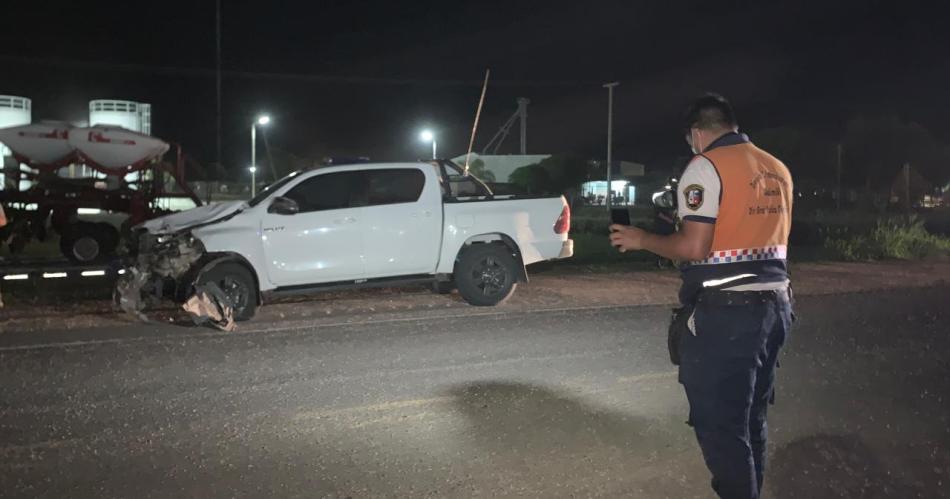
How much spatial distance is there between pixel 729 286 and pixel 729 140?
2.06 feet

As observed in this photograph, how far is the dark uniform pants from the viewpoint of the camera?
3135 millimetres

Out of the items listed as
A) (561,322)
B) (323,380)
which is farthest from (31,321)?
(561,322)

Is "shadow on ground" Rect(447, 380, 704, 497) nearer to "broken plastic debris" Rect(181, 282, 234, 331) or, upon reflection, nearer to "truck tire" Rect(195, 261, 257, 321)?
"broken plastic debris" Rect(181, 282, 234, 331)

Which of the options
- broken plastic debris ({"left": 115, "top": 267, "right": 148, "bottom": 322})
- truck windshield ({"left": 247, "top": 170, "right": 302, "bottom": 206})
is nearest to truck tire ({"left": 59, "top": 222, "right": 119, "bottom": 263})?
broken plastic debris ({"left": 115, "top": 267, "right": 148, "bottom": 322})

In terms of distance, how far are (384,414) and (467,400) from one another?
693mm

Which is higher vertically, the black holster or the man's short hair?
the man's short hair

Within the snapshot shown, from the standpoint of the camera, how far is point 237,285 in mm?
9078

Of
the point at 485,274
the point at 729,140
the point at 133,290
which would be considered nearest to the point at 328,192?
the point at 485,274

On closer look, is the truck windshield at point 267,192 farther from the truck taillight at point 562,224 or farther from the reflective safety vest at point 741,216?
the reflective safety vest at point 741,216

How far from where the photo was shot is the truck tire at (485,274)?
10211mm

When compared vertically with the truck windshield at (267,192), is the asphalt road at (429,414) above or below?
below

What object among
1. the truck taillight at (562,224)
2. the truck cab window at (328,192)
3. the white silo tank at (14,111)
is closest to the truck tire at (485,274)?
the truck taillight at (562,224)

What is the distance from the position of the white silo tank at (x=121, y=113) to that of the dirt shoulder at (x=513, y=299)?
37330 millimetres

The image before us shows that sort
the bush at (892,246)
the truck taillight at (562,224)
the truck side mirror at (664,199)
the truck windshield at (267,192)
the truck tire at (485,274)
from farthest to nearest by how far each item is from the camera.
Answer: the bush at (892,246) < the truck taillight at (562,224) < the truck tire at (485,274) < the truck windshield at (267,192) < the truck side mirror at (664,199)
